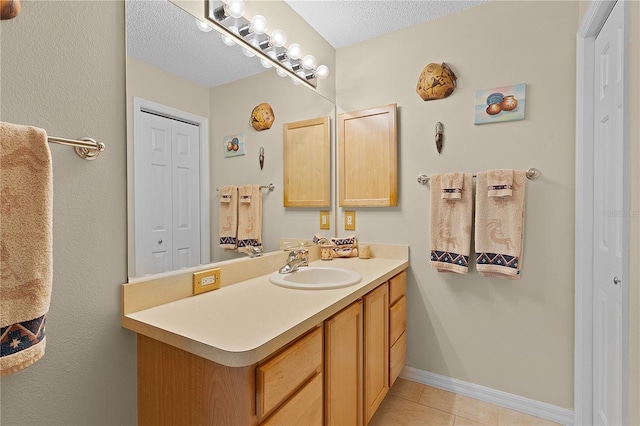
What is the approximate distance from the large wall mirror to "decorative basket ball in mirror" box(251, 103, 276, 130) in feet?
0.10

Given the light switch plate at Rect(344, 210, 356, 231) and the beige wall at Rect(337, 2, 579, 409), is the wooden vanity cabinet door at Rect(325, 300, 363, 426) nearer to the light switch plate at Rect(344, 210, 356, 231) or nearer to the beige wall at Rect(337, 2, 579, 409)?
the beige wall at Rect(337, 2, 579, 409)

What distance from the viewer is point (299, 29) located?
1997 mm

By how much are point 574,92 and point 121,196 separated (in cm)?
221

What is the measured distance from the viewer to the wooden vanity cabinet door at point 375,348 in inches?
57.7


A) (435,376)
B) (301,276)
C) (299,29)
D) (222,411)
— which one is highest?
(299,29)

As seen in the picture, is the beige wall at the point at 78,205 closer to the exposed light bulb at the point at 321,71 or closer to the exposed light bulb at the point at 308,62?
the exposed light bulb at the point at 308,62

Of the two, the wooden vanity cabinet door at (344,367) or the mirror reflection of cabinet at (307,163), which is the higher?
the mirror reflection of cabinet at (307,163)

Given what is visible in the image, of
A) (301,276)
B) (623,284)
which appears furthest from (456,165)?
(301,276)

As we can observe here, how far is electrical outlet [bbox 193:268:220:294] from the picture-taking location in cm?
129

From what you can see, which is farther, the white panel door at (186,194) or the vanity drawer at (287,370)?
the white panel door at (186,194)

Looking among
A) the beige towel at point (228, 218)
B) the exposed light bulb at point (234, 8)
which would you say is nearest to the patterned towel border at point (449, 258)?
the beige towel at point (228, 218)

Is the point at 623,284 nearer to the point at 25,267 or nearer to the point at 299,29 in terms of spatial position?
the point at 25,267

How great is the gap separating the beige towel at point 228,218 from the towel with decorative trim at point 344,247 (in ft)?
2.78

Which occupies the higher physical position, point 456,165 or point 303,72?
Answer: point 303,72
